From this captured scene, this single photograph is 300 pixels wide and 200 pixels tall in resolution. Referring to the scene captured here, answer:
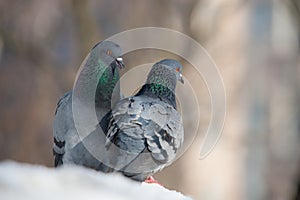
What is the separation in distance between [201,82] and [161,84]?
16.3 ft

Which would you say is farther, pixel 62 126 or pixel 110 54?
pixel 62 126

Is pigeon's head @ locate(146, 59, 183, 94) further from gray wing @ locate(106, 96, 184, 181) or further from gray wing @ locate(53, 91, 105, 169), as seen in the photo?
gray wing @ locate(53, 91, 105, 169)

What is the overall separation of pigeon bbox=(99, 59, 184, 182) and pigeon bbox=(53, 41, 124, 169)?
0.26ft

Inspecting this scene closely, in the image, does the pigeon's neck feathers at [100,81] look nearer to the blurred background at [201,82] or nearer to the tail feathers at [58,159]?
the tail feathers at [58,159]

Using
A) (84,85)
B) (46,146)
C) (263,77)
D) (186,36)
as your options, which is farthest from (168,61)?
(263,77)

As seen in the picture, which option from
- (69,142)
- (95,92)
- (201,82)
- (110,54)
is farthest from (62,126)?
(201,82)

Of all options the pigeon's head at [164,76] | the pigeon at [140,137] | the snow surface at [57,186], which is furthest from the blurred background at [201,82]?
the snow surface at [57,186]

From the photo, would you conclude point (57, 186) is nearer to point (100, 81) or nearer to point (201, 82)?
point (100, 81)

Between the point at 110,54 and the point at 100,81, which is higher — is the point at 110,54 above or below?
above

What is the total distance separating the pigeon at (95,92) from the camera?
10.7 ft

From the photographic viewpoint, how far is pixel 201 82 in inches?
333

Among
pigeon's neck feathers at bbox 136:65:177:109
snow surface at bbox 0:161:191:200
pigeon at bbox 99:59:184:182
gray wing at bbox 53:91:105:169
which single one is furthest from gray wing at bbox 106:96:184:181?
snow surface at bbox 0:161:191:200

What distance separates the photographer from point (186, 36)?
7.66 metres

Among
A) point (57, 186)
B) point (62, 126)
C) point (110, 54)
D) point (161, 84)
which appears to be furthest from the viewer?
point (161, 84)
